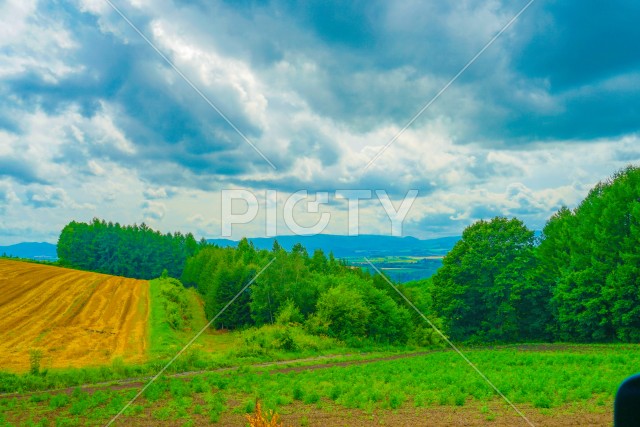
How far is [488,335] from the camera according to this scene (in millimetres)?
55844

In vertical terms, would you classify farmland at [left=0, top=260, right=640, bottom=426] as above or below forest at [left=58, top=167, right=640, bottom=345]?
below

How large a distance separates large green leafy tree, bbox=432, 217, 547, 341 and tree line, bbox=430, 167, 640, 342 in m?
0.11

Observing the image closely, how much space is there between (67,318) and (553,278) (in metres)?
55.0

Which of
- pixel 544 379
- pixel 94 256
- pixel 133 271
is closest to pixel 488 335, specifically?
pixel 544 379

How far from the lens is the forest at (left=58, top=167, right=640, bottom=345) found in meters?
50.7

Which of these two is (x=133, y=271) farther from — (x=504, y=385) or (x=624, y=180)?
(x=504, y=385)

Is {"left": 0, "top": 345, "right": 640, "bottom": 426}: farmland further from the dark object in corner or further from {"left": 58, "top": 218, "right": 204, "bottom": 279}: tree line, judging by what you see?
{"left": 58, "top": 218, "right": 204, "bottom": 279}: tree line

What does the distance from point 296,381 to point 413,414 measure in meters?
9.72

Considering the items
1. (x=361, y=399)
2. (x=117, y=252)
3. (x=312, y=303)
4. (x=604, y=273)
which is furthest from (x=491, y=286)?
(x=117, y=252)

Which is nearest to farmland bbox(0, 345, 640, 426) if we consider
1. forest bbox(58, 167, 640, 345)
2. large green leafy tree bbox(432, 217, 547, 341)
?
forest bbox(58, 167, 640, 345)

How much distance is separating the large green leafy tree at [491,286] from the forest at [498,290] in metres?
0.12

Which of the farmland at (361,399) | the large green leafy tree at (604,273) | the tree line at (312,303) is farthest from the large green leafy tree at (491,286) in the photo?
the farmland at (361,399)

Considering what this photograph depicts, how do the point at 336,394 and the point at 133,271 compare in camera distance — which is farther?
the point at 133,271

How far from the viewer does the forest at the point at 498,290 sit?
50688mm
